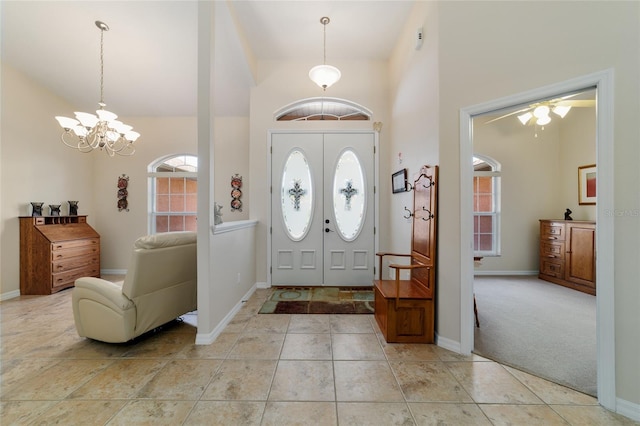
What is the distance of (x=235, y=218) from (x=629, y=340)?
16.5 feet

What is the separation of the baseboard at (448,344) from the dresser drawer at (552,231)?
11.9 ft

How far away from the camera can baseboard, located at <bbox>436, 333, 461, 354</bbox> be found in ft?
7.29

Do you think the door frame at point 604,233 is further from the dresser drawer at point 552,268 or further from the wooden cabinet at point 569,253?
the dresser drawer at point 552,268

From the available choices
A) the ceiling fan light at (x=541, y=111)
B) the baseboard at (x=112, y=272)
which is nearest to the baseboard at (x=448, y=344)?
the ceiling fan light at (x=541, y=111)

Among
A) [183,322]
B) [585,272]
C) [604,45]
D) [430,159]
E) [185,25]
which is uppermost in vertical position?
[185,25]

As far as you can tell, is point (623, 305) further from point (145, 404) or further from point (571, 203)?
point (571, 203)

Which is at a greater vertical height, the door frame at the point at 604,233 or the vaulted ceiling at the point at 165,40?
the vaulted ceiling at the point at 165,40

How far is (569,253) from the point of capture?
13.4 feet

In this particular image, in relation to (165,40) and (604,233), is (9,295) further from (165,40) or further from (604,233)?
(604,233)

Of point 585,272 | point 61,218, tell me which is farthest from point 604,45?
point 61,218

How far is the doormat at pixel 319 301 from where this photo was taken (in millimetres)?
3154

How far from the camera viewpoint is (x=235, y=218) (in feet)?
16.0

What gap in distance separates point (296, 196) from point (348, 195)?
35.0 inches

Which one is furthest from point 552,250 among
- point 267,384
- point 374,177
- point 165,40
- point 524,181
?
point 165,40
